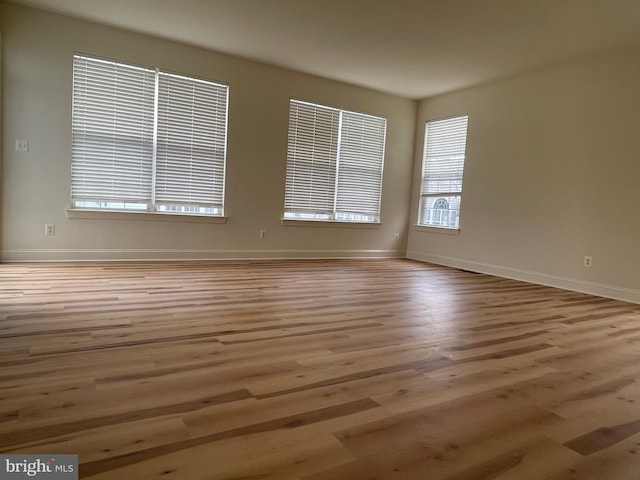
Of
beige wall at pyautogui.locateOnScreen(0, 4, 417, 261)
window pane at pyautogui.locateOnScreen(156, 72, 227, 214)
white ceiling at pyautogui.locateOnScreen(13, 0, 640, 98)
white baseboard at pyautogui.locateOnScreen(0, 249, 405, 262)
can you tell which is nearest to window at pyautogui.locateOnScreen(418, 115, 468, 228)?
beige wall at pyautogui.locateOnScreen(0, 4, 417, 261)

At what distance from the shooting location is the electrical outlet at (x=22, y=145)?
4594 millimetres

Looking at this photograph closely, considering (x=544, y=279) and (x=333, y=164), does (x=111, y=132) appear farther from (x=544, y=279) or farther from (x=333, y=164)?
(x=544, y=279)

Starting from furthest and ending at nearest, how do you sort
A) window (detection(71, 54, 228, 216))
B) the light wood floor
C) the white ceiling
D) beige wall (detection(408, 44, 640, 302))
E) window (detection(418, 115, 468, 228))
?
window (detection(418, 115, 468, 228)), window (detection(71, 54, 228, 216)), beige wall (detection(408, 44, 640, 302)), the white ceiling, the light wood floor

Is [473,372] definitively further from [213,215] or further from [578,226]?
[213,215]

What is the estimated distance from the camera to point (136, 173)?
523cm

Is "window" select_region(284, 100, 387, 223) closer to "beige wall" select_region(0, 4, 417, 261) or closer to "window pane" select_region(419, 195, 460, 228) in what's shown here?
"beige wall" select_region(0, 4, 417, 261)

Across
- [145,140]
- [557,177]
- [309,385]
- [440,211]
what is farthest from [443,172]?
[309,385]

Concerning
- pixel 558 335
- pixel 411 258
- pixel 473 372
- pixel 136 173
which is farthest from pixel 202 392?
pixel 411 258

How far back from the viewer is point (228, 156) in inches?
226

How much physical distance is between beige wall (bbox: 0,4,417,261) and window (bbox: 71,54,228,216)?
0.43 ft

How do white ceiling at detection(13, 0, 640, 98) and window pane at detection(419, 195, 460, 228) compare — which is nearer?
white ceiling at detection(13, 0, 640, 98)

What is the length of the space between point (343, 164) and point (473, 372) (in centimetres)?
496

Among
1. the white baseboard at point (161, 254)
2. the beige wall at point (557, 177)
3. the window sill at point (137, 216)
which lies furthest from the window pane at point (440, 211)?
the window sill at point (137, 216)

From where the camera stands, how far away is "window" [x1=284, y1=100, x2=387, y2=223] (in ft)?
20.7
